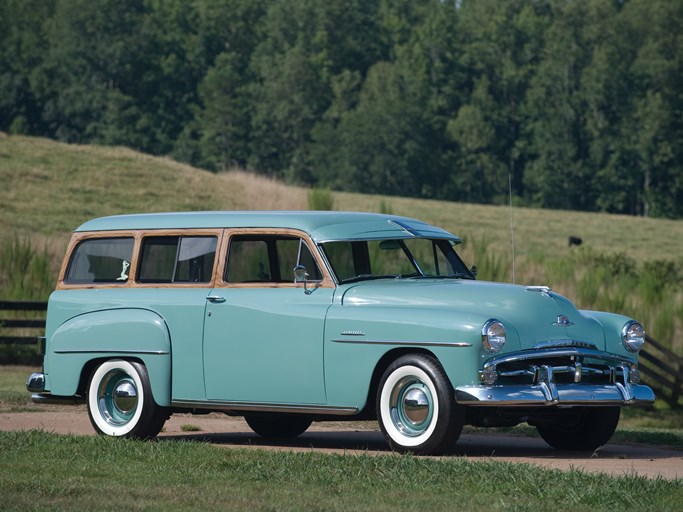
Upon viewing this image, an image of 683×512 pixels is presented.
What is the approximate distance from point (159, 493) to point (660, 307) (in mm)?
23980

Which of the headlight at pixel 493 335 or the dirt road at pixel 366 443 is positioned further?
the dirt road at pixel 366 443

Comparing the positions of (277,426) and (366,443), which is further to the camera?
(277,426)

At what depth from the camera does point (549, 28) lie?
112 meters

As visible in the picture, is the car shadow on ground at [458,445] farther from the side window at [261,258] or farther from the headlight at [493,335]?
the side window at [261,258]

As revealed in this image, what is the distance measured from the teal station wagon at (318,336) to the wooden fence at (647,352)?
14316 mm

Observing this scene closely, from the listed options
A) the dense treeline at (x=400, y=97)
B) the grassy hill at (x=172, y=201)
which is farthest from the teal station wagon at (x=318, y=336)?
the dense treeline at (x=400, y=97)

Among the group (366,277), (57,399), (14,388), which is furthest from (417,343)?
(14,388)

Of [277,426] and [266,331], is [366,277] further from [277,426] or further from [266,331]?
[277,426]

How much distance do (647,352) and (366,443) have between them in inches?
638

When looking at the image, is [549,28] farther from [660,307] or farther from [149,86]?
[660,307]

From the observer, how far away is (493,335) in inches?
432

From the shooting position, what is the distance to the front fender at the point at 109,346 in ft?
41.3

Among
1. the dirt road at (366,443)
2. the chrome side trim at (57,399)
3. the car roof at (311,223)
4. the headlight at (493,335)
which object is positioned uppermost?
the car roof at (311,223)

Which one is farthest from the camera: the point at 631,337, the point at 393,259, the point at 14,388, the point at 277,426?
the point at 14,388
